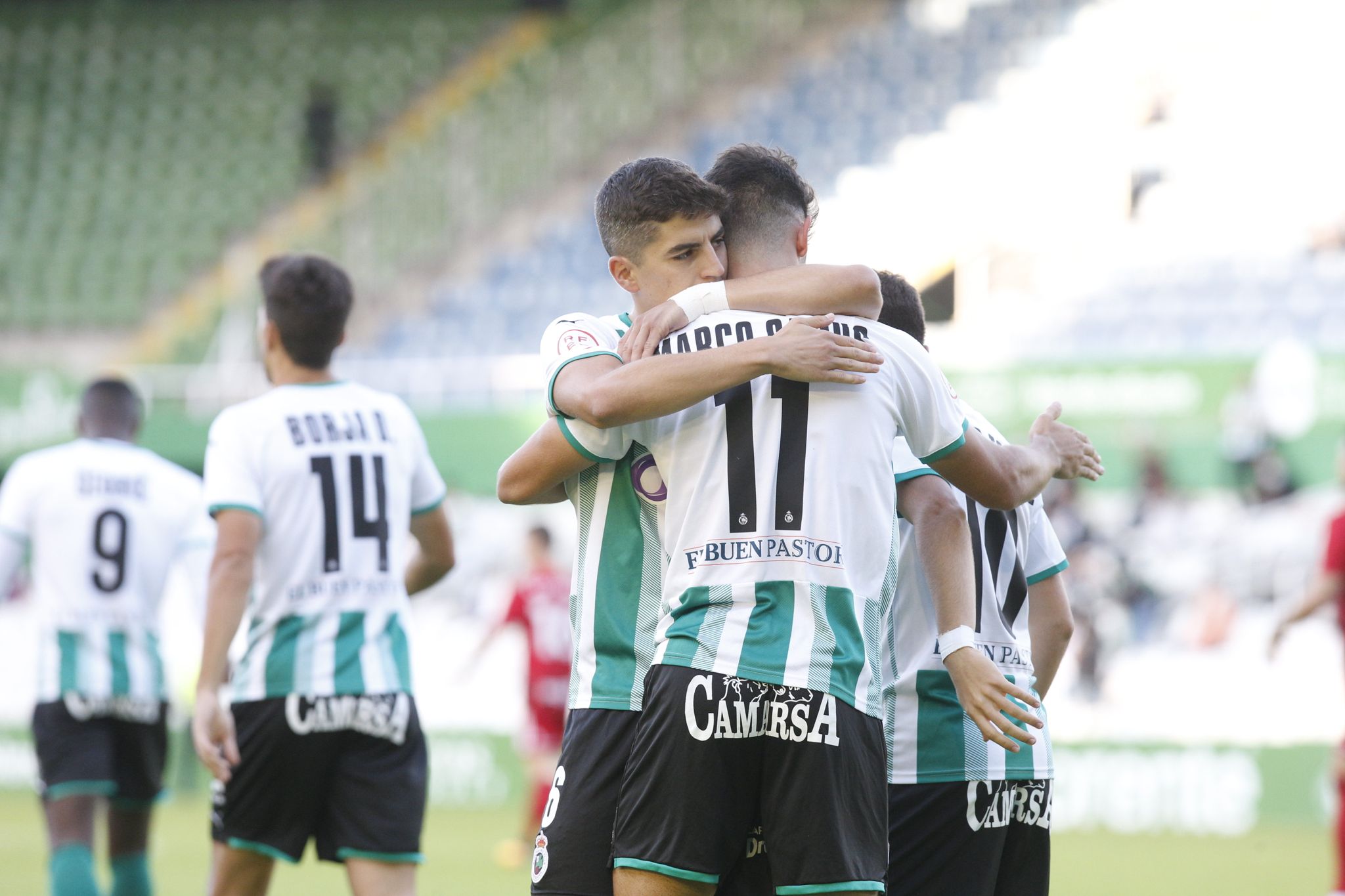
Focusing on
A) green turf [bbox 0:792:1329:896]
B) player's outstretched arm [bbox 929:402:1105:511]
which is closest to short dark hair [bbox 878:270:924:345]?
player's outstretched arm [bbox 929:402:1105:511]

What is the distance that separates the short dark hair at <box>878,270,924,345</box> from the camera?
12.6 feet

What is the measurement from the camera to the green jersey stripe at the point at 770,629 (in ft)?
9.88

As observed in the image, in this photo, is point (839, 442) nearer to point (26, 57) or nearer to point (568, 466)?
point (568, 466)

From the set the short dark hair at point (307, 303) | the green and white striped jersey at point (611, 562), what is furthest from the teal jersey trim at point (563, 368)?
the short dark hair at point (307, 303)

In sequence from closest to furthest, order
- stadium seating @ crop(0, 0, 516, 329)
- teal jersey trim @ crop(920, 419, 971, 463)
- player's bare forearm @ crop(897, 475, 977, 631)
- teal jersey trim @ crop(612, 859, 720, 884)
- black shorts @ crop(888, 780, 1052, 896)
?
teal jersey trim @ crop(612, 859, 720, 884)
teal jersey trim @ crop(920, 419, 971, 463)
player's bare forearm @ crop(897, 475, 977, 631)
black shorts @ crop(888, 780, 1052, 896)
stadium seating @ crop(0, 0, 516, 329)

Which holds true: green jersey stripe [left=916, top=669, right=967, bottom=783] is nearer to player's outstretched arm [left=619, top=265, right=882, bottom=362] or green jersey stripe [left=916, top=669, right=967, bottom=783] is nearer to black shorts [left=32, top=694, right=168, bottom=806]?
player's outstretched arm [left=619, top=265, right=882, bottom=362]

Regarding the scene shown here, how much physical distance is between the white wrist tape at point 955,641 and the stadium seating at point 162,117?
17349mm

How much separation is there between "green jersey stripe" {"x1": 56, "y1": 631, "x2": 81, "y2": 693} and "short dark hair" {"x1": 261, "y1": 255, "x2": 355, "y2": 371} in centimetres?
192

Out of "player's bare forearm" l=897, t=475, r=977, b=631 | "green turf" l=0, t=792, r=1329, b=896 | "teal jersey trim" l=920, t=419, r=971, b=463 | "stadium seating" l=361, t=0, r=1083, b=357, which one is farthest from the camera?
"stadium seating" l=361, t=0, r=1083, b=357

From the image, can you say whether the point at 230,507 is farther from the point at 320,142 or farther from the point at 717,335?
the point at 320,142

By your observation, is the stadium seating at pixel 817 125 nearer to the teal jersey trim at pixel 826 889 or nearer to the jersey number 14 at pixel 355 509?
the jersey number 14 at pixel 355 509

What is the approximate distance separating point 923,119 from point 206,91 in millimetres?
9371

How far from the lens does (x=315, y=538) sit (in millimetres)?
4738

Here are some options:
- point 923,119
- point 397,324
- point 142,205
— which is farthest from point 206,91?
point 923,119
